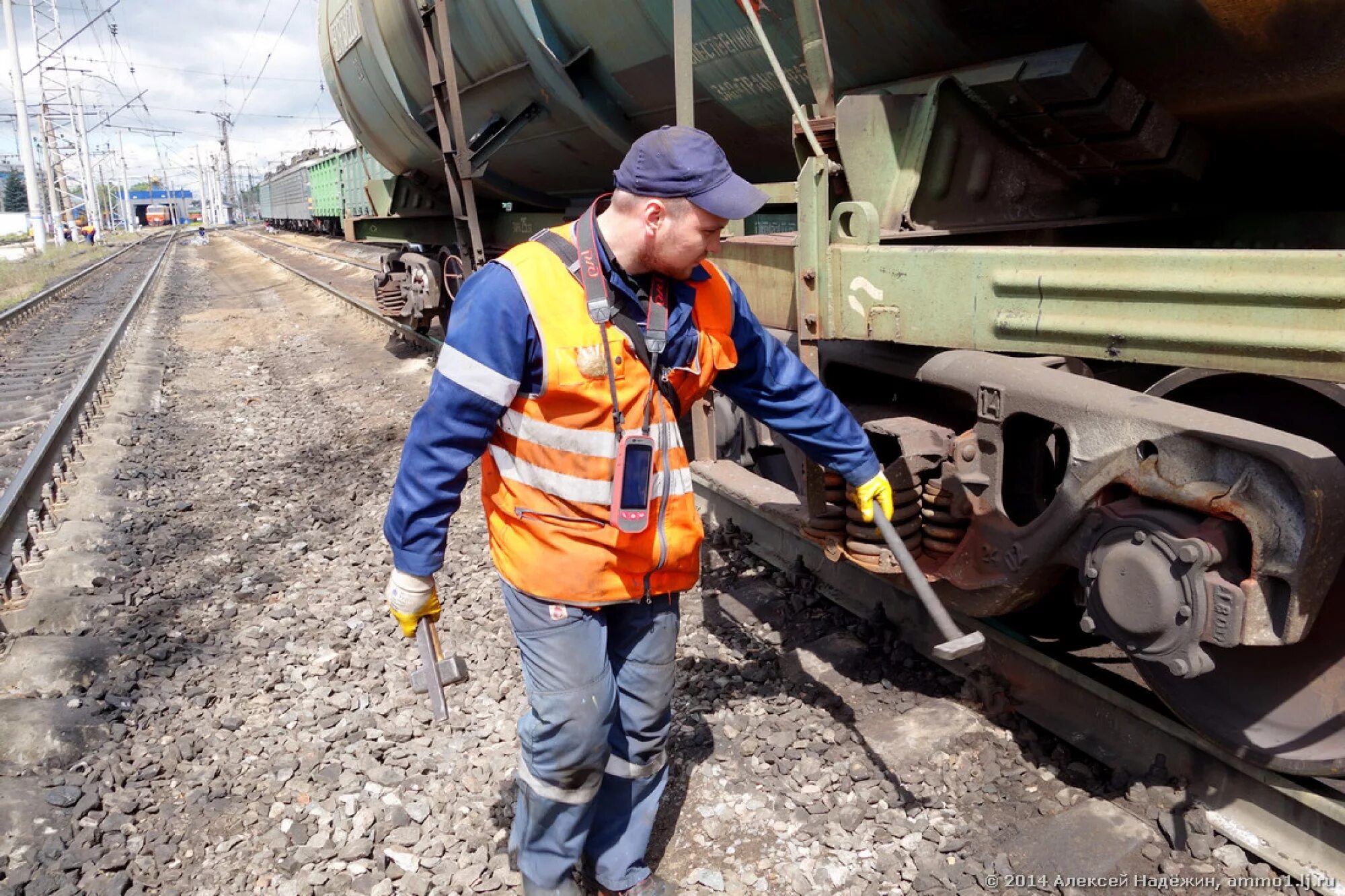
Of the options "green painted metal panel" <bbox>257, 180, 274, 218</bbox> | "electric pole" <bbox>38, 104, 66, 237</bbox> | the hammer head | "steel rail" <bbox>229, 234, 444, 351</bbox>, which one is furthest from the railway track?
"green painted metal panel" <bbox>257, 180, 274, 218</bbox>

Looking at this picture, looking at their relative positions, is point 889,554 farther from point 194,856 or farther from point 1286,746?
point 194,856

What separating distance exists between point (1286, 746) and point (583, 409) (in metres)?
1.98

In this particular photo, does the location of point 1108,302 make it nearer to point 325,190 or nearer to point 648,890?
point 648,890

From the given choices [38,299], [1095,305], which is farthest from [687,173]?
[38,299]

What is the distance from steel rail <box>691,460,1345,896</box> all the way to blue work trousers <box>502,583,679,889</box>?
113 cm

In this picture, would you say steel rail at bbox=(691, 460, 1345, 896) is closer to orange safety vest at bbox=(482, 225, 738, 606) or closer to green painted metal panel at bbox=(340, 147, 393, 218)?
orange safety vest at bbox=(482, 225, 738, 606)

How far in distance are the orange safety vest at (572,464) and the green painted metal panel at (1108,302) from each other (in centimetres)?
78

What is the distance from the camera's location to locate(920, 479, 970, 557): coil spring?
295 centimetres

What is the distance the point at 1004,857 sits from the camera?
2.63 metres

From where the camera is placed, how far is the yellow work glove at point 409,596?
7.37 ft

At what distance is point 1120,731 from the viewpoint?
2877 mm

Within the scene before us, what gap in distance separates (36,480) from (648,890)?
5.19 meters

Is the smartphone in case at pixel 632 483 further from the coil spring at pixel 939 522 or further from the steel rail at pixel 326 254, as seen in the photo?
the steel rail at pixel 326 254

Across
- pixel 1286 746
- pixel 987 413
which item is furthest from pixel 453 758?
pixel 1286 746
